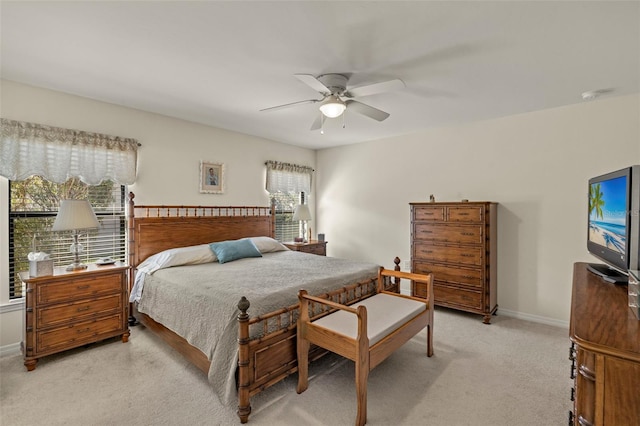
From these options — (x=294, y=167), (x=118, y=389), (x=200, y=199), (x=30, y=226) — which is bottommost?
(x=118, y=389)

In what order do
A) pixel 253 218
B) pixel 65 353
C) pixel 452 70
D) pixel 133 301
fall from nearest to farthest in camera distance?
pixel 452 70, pixel 65 353, pixel 133 301, pixel 253 218

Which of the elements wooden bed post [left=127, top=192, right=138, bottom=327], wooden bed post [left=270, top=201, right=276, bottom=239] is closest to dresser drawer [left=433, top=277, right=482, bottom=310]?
wooden bed post [left=270, top=201, right=276, bottom=239]

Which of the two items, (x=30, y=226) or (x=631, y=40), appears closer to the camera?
(x=631, y=40)

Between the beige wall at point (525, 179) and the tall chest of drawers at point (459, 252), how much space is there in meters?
0.30

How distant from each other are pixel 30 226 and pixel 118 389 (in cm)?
200

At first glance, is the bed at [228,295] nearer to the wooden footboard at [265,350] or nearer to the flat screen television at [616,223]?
the wooden footboard at [265,350]

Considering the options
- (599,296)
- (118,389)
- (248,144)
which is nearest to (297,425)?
(118,389)

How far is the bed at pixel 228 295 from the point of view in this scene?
2.07m

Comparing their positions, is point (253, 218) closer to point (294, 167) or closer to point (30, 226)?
point (294, 167)

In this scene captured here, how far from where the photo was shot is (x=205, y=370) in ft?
7.68

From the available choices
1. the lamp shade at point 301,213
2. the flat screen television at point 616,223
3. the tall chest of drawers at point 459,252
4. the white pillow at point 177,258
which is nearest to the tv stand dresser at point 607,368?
the flat screen television at point 616,223

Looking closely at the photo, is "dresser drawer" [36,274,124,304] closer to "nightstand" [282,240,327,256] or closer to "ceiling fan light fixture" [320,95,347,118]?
"nightstand" [282,240,327,256]

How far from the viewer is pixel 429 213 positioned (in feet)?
13.5

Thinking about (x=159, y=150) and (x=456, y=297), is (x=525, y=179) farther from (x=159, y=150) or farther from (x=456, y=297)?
(x=159, y=150)
